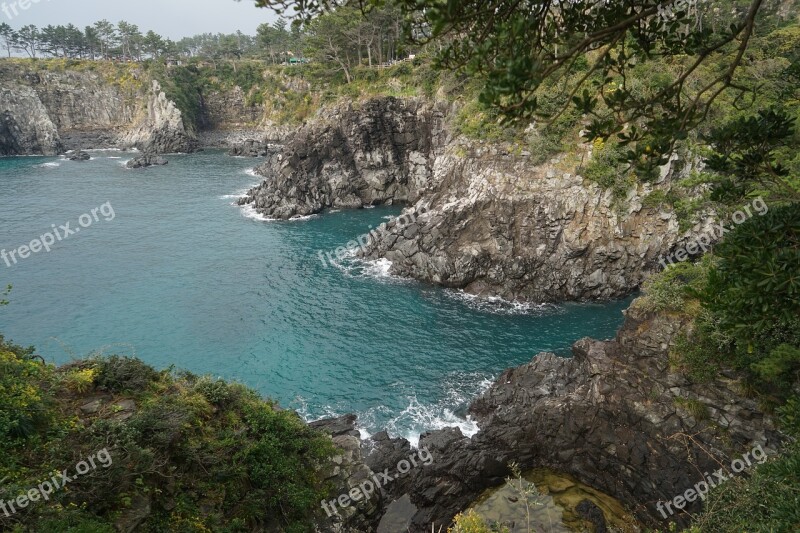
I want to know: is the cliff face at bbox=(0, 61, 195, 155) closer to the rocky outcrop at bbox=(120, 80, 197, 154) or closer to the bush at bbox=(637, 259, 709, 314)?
the rocky outcrop at bbox=(120, 80, 197, 154)

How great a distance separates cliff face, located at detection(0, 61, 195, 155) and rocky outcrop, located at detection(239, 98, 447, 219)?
5359 centimetres

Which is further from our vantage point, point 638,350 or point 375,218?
point 375,218

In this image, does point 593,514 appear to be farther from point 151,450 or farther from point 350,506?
point 151,450

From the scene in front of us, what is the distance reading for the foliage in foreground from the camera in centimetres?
982

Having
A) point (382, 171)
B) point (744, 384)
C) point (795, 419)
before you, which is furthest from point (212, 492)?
point (382, 171)

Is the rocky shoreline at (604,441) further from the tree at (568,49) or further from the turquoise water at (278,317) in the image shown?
the tree at (568,49)

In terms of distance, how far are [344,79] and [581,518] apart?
6514 cm

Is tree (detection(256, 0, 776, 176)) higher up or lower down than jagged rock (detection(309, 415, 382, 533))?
higher up

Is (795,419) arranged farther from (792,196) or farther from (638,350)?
(638,350)

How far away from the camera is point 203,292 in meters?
39.1
